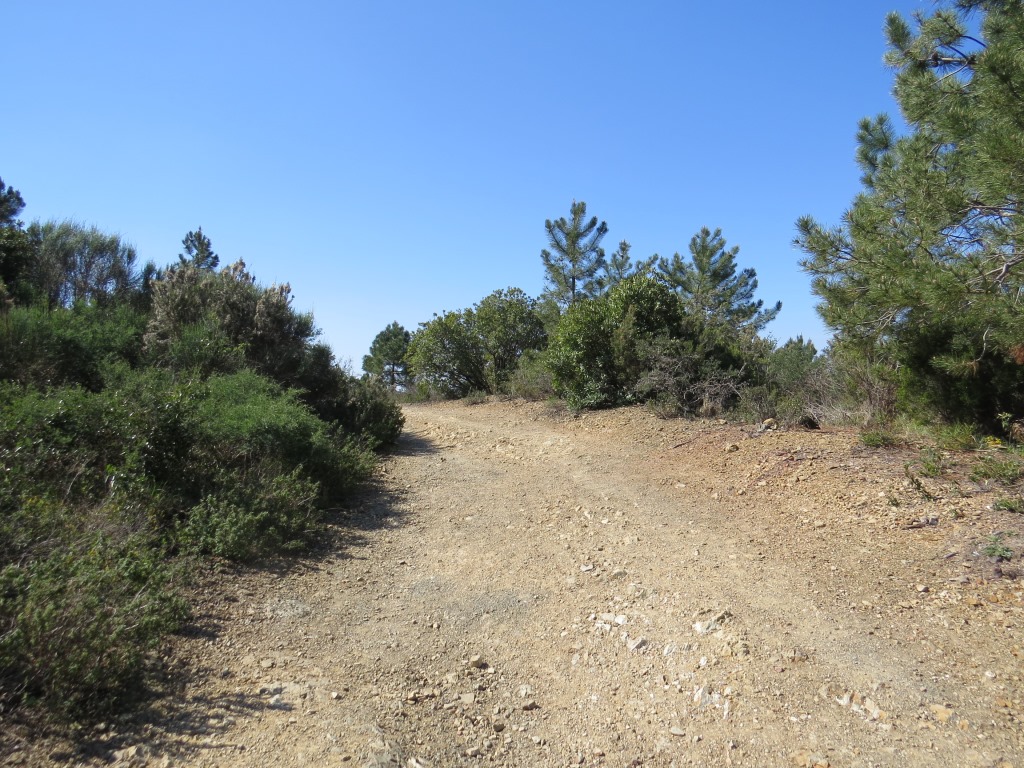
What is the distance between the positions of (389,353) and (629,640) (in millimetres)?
29809

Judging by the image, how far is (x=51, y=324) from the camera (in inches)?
310

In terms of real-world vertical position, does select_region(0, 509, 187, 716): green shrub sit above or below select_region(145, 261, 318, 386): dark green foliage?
below

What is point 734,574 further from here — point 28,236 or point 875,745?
point 28,236

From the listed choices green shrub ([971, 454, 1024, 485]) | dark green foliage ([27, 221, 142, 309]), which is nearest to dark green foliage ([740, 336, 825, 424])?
green shrub ([971, 454, 1024, 485])

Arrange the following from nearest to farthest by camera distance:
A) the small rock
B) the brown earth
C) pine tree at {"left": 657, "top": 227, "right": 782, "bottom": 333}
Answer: the brown earth → the small rock → pine tree at {"left": 657, "top": 227, "right": 782, "bottom": 333}

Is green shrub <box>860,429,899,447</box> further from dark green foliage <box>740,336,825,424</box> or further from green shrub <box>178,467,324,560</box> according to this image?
green shrub <box>178,467,324,560</box>

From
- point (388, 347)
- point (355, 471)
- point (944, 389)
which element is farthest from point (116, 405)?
point (388, 347)

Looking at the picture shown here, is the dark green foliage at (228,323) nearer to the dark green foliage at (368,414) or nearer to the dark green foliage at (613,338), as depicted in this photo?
the dark green foliage at (368,414)

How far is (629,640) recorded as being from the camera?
4.27 m

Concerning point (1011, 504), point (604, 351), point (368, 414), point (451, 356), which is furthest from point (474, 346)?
point (1011, 504)

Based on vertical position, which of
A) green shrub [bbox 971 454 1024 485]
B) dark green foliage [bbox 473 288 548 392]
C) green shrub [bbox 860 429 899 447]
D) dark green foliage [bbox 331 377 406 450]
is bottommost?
green shrub [bbox 971 454 1024 485]

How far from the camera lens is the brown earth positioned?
3111 mm

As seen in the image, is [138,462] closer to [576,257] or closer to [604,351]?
[604,351]

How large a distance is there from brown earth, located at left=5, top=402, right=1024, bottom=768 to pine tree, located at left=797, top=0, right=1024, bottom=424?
4.36 feet
